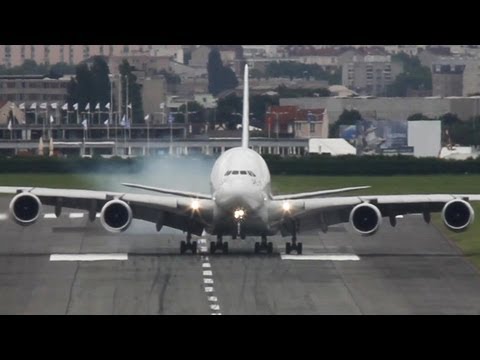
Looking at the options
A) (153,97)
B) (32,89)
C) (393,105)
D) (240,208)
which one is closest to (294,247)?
(240,208)

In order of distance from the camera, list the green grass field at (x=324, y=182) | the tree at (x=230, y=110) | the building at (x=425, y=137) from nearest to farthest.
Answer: the green grass field at (x=324, y=182)
the building at (x=425, y=137)
the tree at (x=230, y=110)

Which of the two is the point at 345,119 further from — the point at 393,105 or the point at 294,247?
the point at 294,247

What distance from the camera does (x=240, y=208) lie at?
51.6 meters

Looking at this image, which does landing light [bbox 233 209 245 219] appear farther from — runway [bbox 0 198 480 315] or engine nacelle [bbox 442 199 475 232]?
engine nacelle [bbox 442 199 475 232]

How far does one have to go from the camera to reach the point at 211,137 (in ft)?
503

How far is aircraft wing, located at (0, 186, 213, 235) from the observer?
53.6 meters

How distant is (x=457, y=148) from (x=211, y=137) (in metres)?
24.8

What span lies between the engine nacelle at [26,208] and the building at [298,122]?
110366mm

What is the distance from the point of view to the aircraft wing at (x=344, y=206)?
5425cm

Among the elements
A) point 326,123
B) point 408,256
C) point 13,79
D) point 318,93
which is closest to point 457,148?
point 326,123

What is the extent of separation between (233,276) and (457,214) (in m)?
9.09

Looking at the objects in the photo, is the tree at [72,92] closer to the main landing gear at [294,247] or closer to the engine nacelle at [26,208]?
the main landing gear at [294,247]

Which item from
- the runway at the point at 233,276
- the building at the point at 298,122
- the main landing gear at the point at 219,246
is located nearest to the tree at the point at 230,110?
the building at the point at 298,122

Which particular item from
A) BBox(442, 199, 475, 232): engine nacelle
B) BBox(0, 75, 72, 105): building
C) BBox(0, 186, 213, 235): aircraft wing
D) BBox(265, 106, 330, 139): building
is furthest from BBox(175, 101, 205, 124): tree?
BBox(442, 199, 475, 232): engine nacelle
